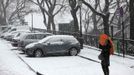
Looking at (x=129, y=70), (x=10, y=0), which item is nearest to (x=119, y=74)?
(x=129, y=70)

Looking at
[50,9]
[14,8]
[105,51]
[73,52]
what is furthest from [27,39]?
[14,8]

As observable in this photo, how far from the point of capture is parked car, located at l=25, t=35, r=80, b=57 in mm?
29984

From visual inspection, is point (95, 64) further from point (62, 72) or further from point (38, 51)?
point (38, 51)

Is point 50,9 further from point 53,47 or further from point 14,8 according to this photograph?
point 14,8

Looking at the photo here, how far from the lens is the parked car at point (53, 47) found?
29984mm

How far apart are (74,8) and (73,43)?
1478 centimetres

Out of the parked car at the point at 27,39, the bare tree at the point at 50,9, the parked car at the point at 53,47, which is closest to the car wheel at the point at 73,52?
the parked car at the point at 53,47

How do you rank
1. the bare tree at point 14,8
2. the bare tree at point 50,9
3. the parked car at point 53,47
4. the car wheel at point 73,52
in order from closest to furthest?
1. the parked car at point 53,47
2. the car wheel at point 73,52
3. the bare tree at point 50,9
4. the bare tree at point 14,8

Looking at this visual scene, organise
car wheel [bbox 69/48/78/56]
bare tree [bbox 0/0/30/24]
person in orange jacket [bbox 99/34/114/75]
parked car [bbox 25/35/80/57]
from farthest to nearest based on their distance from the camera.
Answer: bare tree [bbox 0/0/30/24] < car wheel [bbox 69/48/78/56] < parked car [bbox 25/35/80/57] < person in orange jacket [bbox 99/34/114/75]

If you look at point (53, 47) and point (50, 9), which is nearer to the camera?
point (53, 47)

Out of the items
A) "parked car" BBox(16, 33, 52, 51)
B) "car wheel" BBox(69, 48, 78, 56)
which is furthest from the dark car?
"car wheel" BBox(69, 48, 78, 56)

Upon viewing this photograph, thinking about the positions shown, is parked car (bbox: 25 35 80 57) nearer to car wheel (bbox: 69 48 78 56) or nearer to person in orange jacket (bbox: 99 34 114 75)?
car wheel (bbox: 69 48 78 56)

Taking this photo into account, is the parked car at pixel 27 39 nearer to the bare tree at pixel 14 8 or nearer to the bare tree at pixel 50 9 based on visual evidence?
the bare tree at pixel 50 9

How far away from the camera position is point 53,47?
98.6ft
